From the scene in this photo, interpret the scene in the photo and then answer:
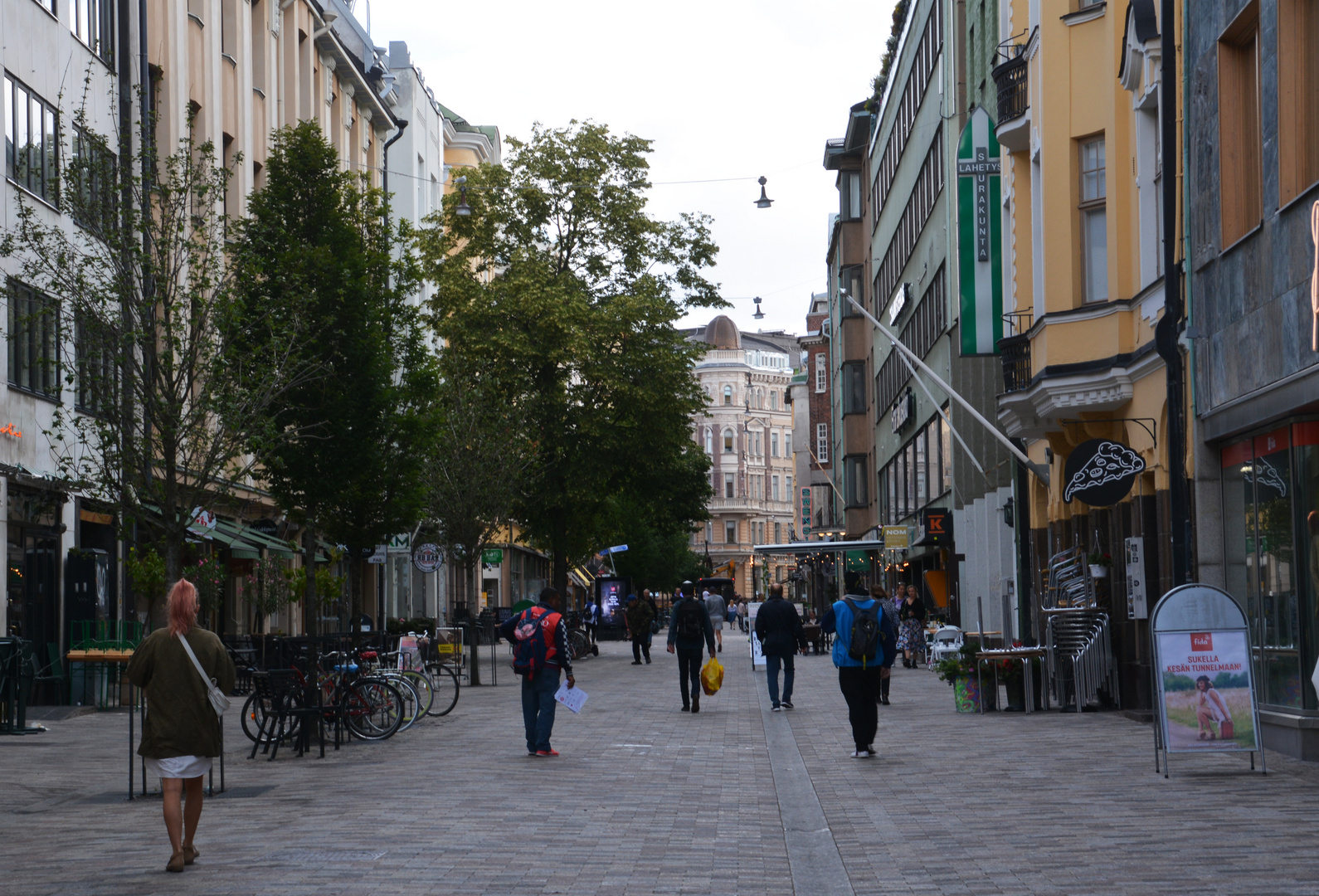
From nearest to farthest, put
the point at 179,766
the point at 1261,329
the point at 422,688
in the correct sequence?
the point at 179,766 < the point at 1261,329 < the point at 422,688

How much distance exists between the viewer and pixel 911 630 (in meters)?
36.0

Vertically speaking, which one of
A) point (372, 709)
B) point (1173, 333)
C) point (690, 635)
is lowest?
point (372, 709)

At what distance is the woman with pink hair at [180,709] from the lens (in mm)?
9344

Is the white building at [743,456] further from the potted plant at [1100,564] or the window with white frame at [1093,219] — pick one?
the potted plant at [1100,564]

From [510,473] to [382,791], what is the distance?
21.4 metres

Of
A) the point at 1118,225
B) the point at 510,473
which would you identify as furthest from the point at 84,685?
the point at 1118,225

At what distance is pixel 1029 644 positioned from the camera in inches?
940

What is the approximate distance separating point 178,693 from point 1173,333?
36.6 feet

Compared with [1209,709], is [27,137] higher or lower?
higher

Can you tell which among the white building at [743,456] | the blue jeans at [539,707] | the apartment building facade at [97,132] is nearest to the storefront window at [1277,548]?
the blue jeans at [539,707]

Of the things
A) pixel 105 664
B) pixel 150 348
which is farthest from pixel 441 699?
pixel 150 348

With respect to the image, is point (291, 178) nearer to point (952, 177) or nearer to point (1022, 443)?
point (1022, 443)

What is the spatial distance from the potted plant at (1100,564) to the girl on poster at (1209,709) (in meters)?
8.23

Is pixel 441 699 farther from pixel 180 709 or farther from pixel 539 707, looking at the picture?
pixel 180 709
